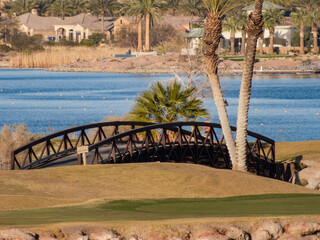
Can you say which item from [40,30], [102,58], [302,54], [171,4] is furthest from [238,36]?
[40,30]

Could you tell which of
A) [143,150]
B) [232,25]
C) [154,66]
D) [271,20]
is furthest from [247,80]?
[232,25]

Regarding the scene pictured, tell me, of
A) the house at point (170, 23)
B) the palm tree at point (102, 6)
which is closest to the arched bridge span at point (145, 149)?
the house at point (170, 23)

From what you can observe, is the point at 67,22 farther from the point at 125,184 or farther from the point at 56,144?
the point at 125,184

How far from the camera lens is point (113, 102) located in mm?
69188

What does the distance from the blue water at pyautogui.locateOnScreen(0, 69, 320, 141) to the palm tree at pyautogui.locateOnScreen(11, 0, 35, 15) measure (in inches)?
3049

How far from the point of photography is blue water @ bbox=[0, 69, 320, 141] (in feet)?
164

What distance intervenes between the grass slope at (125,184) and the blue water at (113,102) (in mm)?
26518

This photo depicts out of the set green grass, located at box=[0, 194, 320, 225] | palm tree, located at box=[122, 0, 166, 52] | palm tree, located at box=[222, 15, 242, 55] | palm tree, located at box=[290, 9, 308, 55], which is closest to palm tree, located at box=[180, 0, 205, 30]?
palm tree, located at box=[222, 15, 242, 55]

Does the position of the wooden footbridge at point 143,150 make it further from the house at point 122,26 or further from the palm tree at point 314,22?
the house at point 122,26

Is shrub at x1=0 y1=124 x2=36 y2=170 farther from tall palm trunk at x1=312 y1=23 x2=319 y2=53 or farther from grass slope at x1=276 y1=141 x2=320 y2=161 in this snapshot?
tall palm trunk at x1=312 y1=23 x2=319 y2=53

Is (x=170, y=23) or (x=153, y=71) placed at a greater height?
(x=170, y=23)

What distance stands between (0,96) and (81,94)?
32.8 feet

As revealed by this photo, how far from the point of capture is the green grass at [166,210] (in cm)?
996

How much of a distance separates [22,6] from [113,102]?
416 feet
